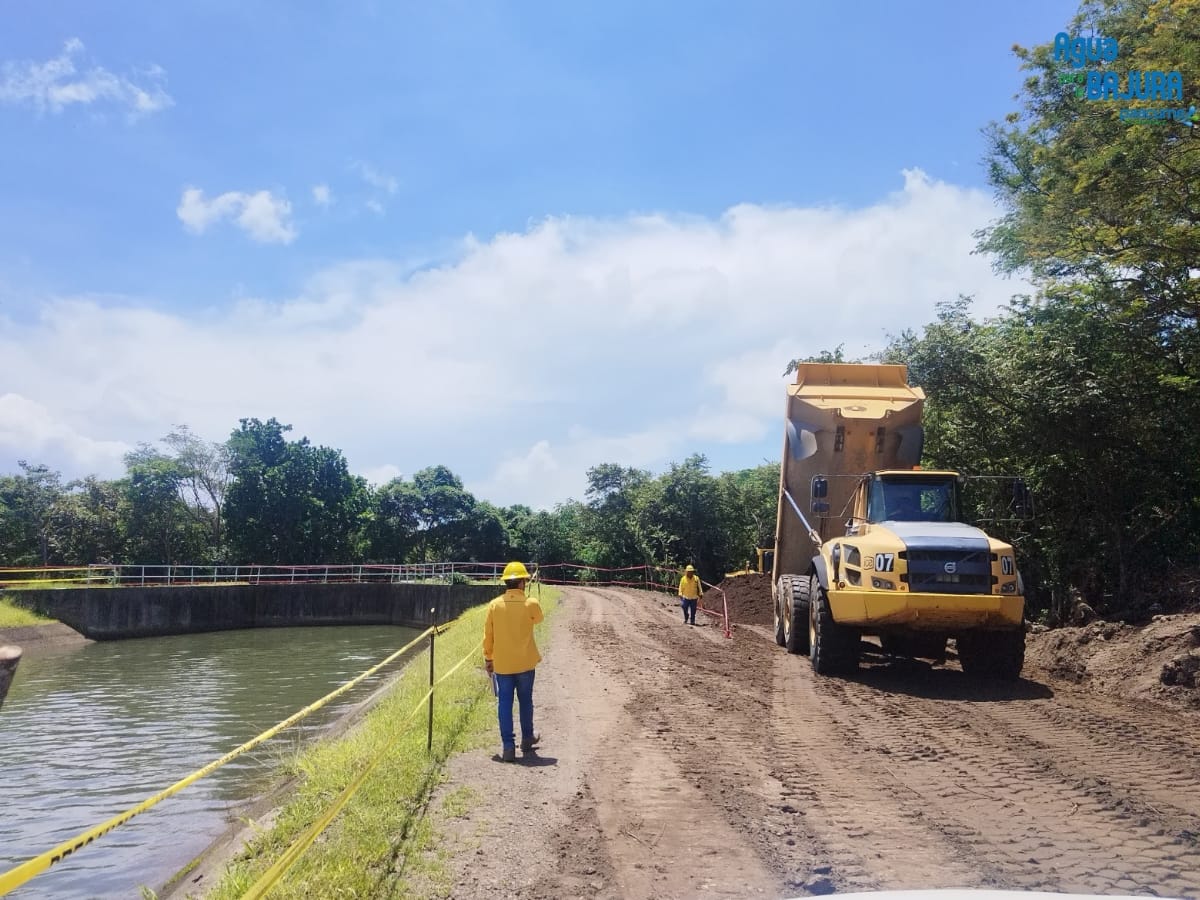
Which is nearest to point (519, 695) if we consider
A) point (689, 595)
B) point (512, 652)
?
point (512, 652)

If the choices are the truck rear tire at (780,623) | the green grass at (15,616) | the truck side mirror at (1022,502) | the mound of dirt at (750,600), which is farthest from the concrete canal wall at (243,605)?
the truck side mirror at (1022,502)

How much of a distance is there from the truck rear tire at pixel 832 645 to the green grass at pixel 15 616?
2441cm

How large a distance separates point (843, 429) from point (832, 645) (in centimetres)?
379

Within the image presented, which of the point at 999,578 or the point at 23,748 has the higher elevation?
the point at 999,578

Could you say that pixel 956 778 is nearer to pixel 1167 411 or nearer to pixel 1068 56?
pixel 1167 411

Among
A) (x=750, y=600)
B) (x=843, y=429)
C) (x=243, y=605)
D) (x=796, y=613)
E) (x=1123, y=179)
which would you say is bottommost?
(x=243, y=605)

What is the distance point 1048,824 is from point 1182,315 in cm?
1203

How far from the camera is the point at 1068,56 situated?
44.5ft

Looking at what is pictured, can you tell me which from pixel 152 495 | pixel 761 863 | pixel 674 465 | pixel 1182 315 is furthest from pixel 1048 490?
pixel 152 495

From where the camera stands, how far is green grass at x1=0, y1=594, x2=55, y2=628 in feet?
82.2

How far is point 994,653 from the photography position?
10.6m

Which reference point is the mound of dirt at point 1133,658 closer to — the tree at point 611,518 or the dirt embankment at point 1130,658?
the dirt embankment at point 1130,658

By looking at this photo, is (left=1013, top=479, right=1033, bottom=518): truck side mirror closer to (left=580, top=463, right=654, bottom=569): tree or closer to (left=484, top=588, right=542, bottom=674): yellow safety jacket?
(left=484, top=588, right=542, bottom=674): yellow safety jacket

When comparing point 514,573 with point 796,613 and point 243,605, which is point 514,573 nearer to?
point 796,613
